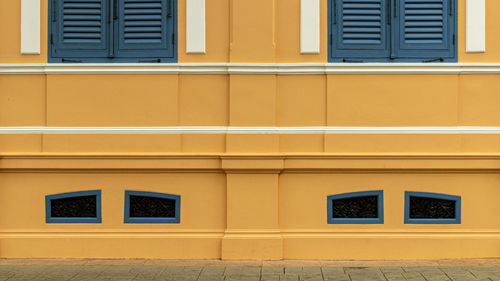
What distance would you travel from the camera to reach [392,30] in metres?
7.49

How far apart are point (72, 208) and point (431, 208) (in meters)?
4.88

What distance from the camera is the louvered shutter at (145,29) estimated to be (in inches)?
296

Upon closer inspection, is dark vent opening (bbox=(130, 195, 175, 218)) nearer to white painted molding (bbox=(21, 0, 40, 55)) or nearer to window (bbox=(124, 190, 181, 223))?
window (bbox=(124, 190, 181, 223))

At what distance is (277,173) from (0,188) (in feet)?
12.4

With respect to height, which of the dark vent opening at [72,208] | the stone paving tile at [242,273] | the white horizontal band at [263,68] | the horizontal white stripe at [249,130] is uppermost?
the white horizontal band at [263,68]

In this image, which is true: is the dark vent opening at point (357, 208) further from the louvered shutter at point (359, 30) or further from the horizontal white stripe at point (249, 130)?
the louvered shutter at point (359, 30)

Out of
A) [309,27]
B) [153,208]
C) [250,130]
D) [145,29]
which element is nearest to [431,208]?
[250,130]

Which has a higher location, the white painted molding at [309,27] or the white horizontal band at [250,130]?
the white painted molding at [309,27]

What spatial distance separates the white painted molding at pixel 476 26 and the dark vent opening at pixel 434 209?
2073mm

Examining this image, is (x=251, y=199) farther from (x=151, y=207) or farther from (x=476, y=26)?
(x=476, y=26)

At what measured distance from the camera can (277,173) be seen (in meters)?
7.34

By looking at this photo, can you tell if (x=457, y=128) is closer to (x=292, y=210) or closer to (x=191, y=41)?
(x=292, y=210)

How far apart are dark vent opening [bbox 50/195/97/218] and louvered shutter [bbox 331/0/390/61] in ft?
12.9

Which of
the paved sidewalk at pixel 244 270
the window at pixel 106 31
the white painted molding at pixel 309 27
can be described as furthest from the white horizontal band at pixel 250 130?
the paved sidewalk at pixel 244 270
